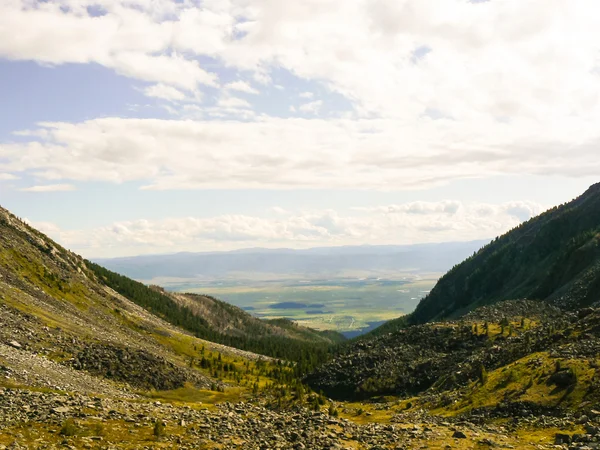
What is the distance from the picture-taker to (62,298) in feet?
411

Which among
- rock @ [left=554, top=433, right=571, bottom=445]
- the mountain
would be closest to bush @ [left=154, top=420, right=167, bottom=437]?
rock @ [left=554, top=433, right=571, bottom=445]

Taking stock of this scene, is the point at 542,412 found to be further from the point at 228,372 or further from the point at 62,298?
the point at 62,298

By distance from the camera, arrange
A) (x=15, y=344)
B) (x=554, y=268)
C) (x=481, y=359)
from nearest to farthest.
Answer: (x=15, y=344), (x=481, y=359), (x=554, y=268)

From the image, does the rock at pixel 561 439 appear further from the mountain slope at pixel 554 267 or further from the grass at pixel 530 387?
the mountain slope at pixel 554 267

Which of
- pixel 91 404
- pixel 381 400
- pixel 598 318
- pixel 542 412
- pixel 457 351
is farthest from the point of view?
pixel 457 351

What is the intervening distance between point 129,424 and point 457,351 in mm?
65037

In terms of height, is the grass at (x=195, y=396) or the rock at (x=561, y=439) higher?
the rock at (x=561, y=439)

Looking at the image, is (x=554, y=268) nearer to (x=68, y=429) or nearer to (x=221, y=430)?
(x=221, y=430)

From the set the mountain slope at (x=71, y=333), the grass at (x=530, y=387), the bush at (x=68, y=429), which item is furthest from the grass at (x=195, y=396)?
the grass at (x=530, y=387)

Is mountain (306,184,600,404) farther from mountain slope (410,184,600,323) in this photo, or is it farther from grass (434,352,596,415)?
mountain slope (410,184,600,323)

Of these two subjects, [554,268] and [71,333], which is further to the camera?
[554,268]

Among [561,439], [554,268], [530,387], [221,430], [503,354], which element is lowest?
[221,430]

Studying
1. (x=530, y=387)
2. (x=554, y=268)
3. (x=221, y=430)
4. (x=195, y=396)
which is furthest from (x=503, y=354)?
(x=554, y=268)

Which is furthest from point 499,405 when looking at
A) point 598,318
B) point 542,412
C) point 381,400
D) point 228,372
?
point 228,372
